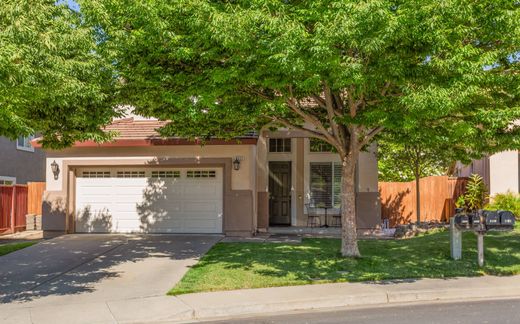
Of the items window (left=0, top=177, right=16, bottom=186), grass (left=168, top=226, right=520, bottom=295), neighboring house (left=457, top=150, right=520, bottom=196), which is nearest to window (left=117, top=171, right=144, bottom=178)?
grass (left=168, top=226, right=520, bottom=295)

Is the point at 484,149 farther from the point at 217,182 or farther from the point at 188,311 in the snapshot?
the point at 217,182

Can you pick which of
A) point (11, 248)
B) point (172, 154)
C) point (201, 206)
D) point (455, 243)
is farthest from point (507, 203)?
point (11, 248)

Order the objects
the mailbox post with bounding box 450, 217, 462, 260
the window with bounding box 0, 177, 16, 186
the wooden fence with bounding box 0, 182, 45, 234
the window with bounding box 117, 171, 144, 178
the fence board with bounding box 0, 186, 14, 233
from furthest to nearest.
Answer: the window with bounding box 0, 177, 16, 186, the wooden fence with bounding box 0, 182, 45, 234, the fence board with bounding box 0, 186, 14, 233, the window with bounding box 117, 171, 144, 178, the mailbox post with bounding box 450, 217, 462, 260

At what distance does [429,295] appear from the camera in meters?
8.67

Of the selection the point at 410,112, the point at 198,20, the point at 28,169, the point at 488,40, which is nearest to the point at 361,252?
the point at 410,112

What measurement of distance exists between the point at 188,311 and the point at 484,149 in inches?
293

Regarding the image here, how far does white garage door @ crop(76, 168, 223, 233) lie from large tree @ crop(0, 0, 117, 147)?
439cm

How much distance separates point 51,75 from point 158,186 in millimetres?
9050

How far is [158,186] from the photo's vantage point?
16.9 metres

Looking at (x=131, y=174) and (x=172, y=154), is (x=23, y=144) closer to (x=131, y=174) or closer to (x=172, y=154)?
(x=131, y=174)

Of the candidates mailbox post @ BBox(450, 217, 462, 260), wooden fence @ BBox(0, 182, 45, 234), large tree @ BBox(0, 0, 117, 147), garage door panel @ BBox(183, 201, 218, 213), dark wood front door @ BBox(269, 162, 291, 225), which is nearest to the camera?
large tree @ BBox(0, 0, 117, 147)

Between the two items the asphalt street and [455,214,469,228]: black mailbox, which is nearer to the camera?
the asphalt street

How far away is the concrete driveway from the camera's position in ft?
29.2

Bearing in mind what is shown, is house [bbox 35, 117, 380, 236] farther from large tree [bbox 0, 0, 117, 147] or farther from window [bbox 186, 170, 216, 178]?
large tree [bbox 0, 0, 117, 147]
